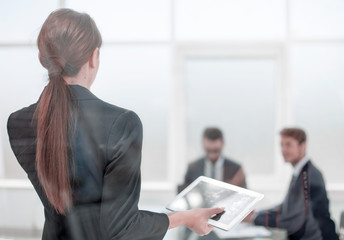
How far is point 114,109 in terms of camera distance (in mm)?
799

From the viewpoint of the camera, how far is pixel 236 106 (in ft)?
3.33

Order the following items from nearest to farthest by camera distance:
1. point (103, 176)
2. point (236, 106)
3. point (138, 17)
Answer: point (103, 176)
point (138, 17)
point (236, 106)

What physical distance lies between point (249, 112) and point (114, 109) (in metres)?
0.45

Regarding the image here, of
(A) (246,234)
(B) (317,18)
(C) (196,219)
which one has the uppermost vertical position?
(B) (317,18)

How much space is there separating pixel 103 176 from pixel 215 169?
30 centimetres

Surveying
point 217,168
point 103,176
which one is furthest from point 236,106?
point 103,176

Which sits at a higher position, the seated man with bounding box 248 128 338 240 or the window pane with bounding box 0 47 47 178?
the window pane with bounding box 0 47 47 178

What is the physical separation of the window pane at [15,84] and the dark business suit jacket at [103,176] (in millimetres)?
73

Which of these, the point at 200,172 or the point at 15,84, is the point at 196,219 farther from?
the point at 15,84

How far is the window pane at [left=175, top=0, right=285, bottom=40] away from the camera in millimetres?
889

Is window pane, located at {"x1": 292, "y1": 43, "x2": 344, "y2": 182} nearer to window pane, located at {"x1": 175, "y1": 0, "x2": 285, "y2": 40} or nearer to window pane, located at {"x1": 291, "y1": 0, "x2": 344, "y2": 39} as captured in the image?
window pane, located at {"x1": 291, "y1": 0, "x2": 344, "y2": 39}

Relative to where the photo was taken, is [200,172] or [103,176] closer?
[103,176]

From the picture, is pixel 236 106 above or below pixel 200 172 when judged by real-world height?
above

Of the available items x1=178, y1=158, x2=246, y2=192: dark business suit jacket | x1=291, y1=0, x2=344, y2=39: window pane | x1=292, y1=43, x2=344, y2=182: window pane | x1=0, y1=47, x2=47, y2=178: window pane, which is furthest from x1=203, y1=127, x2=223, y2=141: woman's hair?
x1=0, y1=47, x2=47, y2=178: window pane
